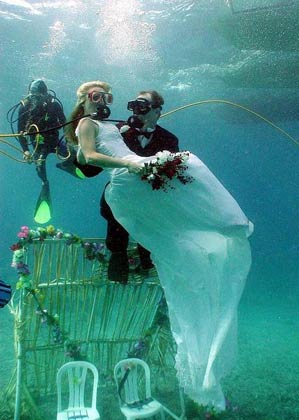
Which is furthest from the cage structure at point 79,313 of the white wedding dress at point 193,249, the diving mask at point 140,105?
the diving mask at point 140,105

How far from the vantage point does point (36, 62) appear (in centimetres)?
2000

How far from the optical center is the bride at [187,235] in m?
4.20

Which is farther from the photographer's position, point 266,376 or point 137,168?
point 266,376

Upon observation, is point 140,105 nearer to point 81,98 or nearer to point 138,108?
point 138,108

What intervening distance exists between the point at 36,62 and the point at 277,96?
1237 centimetres

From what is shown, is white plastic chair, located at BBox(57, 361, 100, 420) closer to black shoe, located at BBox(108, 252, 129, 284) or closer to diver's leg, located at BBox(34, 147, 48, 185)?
black shoe, located at BBox(108, 252, 129, 284)

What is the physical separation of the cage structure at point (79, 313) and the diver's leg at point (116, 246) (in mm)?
246

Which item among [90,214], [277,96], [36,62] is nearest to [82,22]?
[36,62]

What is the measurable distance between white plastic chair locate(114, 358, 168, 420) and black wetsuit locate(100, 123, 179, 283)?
1154mm

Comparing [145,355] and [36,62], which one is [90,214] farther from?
A: [145,355]

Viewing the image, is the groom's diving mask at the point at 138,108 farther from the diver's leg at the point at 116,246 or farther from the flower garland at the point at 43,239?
the flower garland at the point at 43,239

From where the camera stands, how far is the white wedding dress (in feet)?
13.8

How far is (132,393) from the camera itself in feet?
16.9

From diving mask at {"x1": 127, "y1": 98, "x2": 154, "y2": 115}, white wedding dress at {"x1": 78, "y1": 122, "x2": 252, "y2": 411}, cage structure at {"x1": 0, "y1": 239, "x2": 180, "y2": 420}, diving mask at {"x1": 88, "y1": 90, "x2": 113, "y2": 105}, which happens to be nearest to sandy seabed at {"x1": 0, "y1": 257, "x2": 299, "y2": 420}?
cage structure at {"x1": 0, "y1": 239, "x2": 180, "y2": 420}
